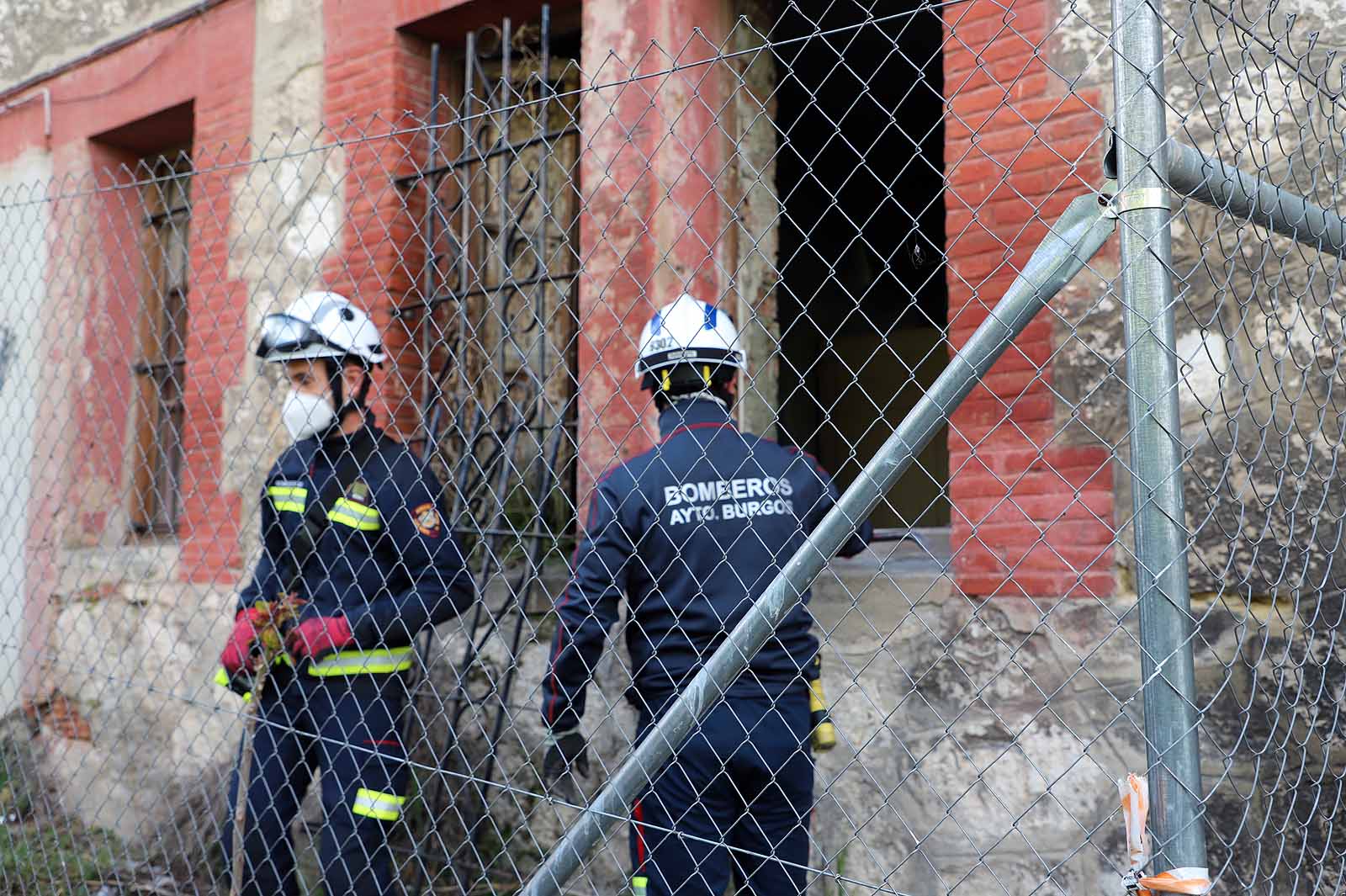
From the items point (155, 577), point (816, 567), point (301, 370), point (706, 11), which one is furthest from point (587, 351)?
point (155, 577)

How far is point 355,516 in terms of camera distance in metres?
3.33

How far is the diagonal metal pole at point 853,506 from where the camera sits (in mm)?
1658

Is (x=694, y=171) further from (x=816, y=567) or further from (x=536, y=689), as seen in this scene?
(x=816, y=567)

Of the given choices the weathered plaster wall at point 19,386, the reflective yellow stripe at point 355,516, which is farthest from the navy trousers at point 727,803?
the weathered plaster wall at point 19,386

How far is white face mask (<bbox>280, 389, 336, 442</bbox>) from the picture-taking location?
3459 millimetres

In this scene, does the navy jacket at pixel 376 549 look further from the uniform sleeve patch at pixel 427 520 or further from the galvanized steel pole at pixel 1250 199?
the galvanized steel pole at pixel 1250 199

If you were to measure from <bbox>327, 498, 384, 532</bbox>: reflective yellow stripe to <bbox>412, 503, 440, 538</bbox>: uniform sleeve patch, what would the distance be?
4.9 inches

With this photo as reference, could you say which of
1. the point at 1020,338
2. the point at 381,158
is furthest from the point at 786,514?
the point at 381,158

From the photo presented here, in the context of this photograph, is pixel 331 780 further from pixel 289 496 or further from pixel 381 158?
pixel 381 158

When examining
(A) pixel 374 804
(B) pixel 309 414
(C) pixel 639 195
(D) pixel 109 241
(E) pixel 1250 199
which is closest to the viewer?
(E) pixel 1250 199

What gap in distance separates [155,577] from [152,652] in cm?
35

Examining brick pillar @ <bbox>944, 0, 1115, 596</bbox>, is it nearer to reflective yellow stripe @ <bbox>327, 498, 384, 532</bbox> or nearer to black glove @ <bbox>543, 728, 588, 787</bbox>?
black glove @ <bbox>543, 728, 588, 787</bbox>

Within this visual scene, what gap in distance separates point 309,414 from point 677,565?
1.30 m

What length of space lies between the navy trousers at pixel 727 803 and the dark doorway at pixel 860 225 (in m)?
1.51
